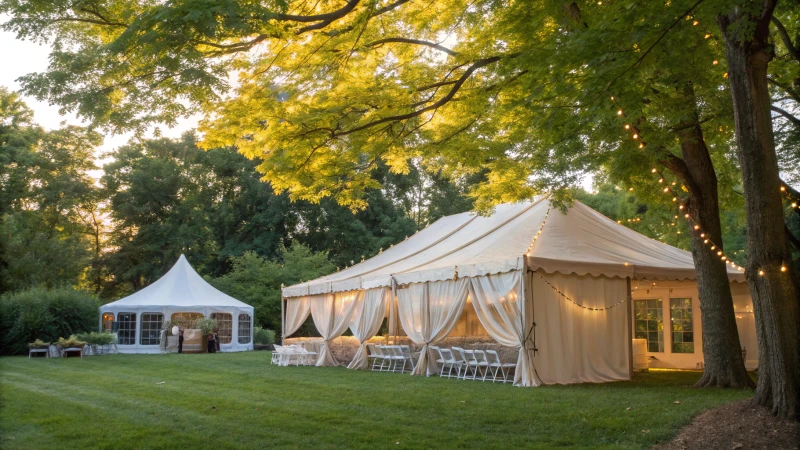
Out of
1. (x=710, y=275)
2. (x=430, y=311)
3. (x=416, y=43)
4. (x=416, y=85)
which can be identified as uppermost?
(x=416, y=43)

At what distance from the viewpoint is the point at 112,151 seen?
105 ft

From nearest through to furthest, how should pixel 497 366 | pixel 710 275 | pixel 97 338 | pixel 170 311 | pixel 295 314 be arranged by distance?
pixel 710 275, pixel 497 366, pixel 295 314, pixel 97 338, pixel 170 311

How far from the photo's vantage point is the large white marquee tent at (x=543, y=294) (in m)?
10.1

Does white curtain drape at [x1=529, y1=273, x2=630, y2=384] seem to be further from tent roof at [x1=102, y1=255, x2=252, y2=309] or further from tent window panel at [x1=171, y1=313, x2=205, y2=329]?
tent window panel at [x1=171, y1=313, x2=205, y2=329]

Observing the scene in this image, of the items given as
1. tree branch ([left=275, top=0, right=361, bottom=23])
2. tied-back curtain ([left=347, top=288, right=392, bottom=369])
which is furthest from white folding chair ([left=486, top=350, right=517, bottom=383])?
tree branch ([left=275, top=0, right=361, bottom=23])

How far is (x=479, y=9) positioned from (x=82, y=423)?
626cm

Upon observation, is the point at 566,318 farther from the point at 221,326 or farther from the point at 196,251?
the point at 196,251

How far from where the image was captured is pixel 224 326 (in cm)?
2262

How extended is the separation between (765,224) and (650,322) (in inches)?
357

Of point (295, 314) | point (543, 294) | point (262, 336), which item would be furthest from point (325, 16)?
point (262, 336)

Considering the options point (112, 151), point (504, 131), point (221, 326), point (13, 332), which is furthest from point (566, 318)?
point (112, 151)

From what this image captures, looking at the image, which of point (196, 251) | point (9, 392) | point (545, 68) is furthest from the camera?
point (196, 251)

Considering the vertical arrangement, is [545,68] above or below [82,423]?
above

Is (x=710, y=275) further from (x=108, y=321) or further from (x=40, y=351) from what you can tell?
(x=108, y=321)
